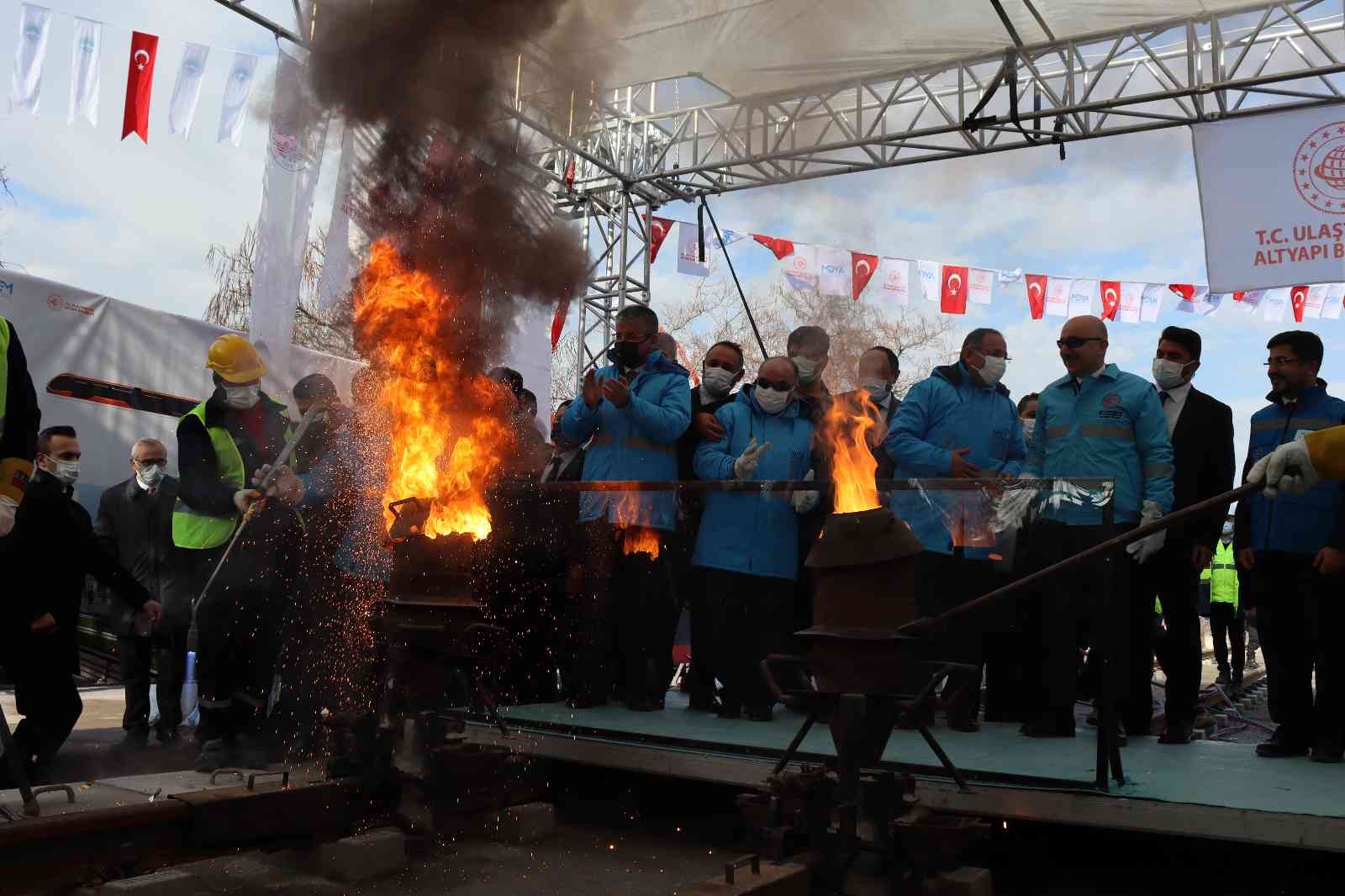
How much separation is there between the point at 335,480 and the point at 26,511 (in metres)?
1.60

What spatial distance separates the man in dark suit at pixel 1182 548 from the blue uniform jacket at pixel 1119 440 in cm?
30

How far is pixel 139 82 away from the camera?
405 inches

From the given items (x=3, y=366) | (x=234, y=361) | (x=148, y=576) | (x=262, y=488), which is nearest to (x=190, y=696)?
(x=148, y=576)

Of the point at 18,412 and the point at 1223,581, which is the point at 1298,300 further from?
the point at 18,412

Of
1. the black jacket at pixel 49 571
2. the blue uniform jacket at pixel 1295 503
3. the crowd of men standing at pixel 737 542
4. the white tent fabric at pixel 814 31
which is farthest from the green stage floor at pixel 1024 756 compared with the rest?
the white tent fabric at pixel 814 31

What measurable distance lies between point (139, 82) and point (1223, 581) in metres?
13.4

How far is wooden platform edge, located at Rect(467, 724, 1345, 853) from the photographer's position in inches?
137

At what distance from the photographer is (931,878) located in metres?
3.44

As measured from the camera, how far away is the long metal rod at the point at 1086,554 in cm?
341

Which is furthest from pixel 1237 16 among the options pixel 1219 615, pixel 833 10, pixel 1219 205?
pixel 1219 615

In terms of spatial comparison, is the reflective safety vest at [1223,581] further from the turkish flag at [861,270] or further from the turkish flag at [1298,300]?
the turkish flag at [861,270]

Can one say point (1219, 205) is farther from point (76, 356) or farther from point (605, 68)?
point (76, 356)

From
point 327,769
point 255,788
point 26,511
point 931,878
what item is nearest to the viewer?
point 931,878

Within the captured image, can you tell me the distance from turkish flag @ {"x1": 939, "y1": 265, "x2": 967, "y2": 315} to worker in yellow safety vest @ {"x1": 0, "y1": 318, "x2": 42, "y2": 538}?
591 inches
